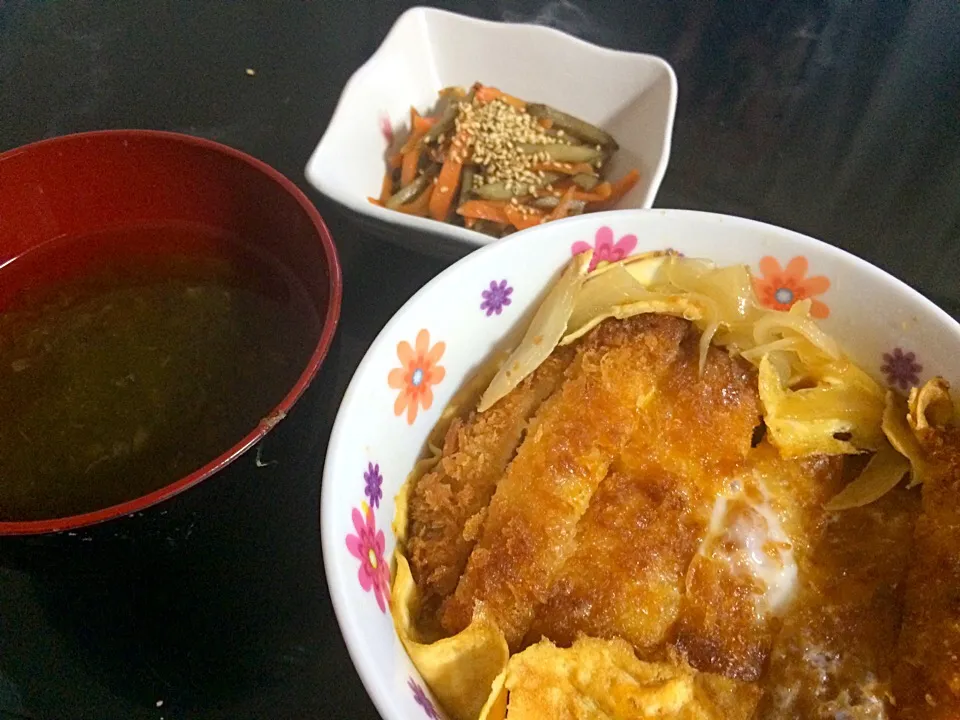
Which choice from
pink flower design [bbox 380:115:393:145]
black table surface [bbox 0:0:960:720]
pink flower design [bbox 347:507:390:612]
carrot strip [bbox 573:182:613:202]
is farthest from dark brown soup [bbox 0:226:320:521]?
carrot strip [bbox 573:182:613:202]

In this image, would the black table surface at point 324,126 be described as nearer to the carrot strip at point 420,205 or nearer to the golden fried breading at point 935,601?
the carrot strip at point 420,205

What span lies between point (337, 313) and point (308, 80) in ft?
3.66

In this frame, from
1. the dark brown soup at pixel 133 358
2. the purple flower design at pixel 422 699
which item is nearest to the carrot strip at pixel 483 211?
the dark brown soup at pixel 133 358

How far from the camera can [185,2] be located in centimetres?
217

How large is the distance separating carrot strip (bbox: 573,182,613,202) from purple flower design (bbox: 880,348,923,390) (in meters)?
0.78

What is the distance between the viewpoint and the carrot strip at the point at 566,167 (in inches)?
70.8

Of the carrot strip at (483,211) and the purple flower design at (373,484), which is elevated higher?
the purple flower design at (373,484)

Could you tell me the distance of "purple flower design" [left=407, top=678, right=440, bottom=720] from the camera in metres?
0.85

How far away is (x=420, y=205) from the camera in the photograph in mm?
1775

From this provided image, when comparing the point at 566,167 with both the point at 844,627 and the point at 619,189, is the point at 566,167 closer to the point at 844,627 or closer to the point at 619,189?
the point at 619,189

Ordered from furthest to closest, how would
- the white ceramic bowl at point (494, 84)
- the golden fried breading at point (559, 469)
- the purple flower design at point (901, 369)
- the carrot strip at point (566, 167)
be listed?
the carrot strip at point (566, 167) → the white ceramic bowl at point (494, 84) → the purple flower design at point (901, 369) → the golden fried breading at point (559, 469)

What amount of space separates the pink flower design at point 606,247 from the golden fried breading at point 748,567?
0.36 metres

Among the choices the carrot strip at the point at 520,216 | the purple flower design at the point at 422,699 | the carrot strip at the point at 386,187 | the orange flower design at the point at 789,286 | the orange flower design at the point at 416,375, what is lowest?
the carrot strip at the point at 386,187

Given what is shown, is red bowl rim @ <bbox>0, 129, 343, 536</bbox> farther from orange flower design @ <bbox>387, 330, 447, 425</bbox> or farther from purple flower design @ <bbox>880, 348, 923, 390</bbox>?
purple flower design @ <bbox>880, 348, 923, 390</bbox>
